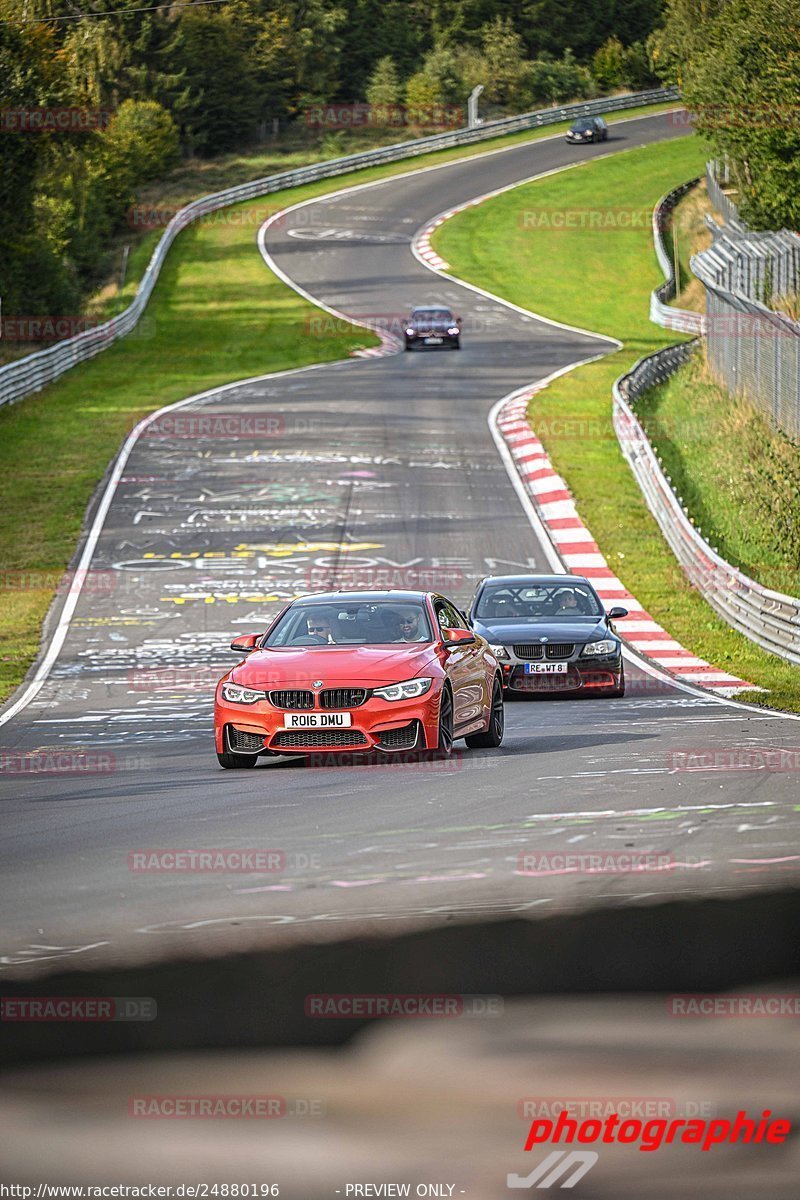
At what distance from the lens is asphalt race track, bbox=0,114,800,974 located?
689 cm

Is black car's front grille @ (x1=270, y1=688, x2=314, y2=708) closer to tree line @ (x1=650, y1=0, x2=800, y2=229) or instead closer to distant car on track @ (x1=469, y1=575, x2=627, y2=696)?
distant car on track @ (x1=469, y1=575, x2=627, y2=696)

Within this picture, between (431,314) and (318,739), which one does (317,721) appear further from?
(431,314)

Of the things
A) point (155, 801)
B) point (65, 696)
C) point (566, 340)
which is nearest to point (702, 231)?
point (566, 340)

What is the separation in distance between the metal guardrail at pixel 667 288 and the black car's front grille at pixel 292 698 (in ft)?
135

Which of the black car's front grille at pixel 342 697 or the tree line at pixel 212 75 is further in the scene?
the tree line at pixel 212 75

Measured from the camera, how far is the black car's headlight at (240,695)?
12.6 meters

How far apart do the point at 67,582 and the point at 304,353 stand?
26.5 m

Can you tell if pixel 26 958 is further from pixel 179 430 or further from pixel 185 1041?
pixel 179 430

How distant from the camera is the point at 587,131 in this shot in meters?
88.8

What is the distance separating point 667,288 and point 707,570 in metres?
38.6

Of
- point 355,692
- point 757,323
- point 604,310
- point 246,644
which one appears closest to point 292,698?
point 355,692

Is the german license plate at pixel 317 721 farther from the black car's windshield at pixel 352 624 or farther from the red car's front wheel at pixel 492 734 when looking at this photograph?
the red car's front wheel at pixel 492 734

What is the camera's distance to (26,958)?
6055 millimetres

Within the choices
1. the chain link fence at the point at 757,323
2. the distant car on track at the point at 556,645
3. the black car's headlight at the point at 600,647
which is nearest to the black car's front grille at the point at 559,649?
the distant car on track at the point at 556,645
